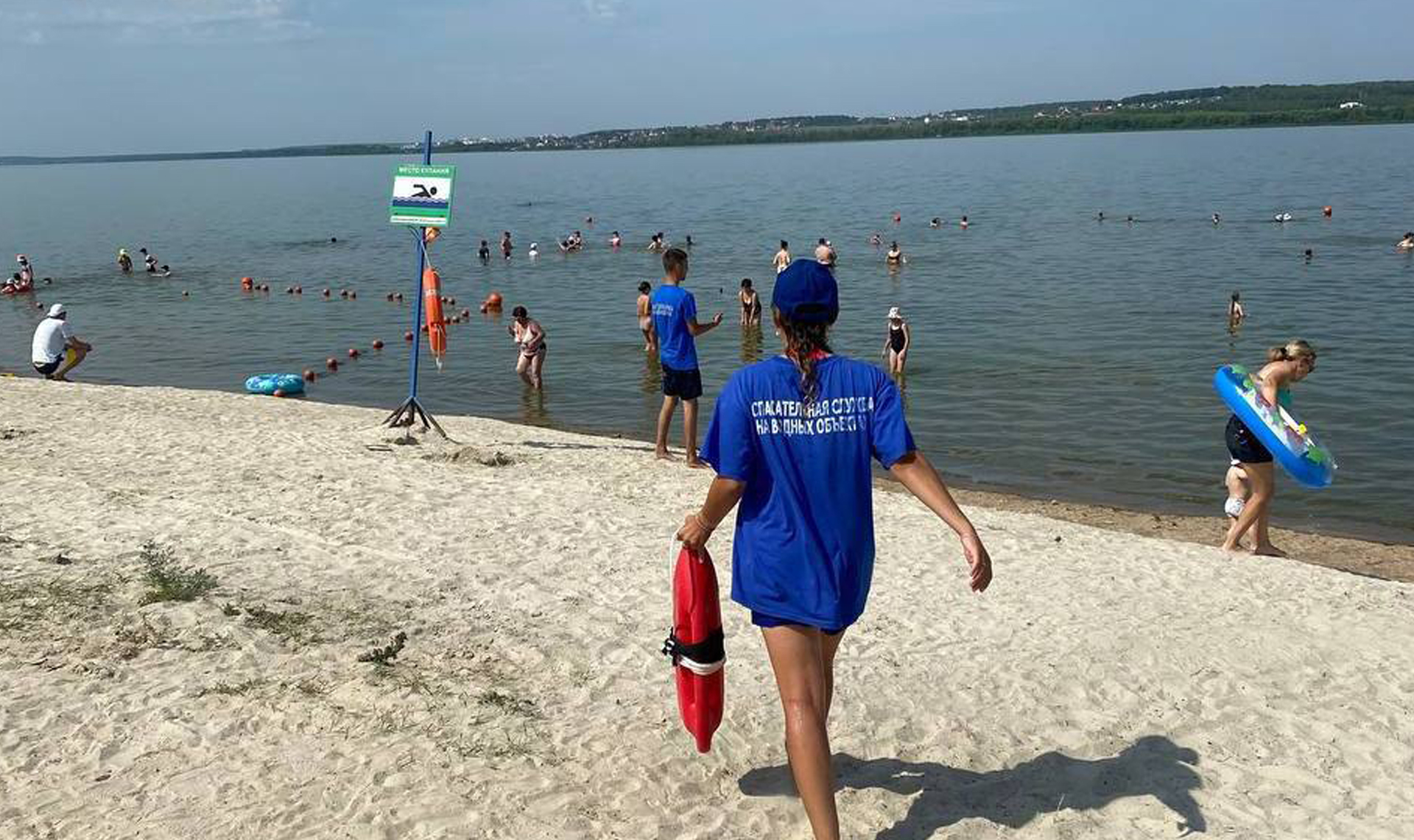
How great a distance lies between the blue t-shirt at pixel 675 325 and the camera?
1023 cm

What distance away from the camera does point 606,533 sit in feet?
28.6

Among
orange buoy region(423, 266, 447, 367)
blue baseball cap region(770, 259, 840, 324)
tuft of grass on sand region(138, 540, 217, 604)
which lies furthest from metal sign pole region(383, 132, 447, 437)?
blue baseball cap region(770, 259, 840, 324)

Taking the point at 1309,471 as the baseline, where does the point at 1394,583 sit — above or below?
below

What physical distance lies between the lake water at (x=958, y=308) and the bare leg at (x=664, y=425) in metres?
3.82

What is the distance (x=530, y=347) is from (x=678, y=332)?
9.26 metres

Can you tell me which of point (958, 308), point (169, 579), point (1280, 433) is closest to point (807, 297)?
point (169, 579)

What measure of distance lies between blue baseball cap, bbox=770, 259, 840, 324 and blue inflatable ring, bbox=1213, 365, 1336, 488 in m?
6.21

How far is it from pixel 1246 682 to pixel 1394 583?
3.30 m

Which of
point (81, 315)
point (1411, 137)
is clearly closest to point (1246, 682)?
point (81, 315)

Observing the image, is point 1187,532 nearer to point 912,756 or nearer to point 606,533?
point 606,533

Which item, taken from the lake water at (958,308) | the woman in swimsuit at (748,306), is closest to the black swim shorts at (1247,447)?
the lake water at (958,308)

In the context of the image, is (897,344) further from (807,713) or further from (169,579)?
(807,713)

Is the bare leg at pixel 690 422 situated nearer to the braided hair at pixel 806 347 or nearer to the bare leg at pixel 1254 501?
the bare leg at pixel 1254 501

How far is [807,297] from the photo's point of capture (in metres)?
3.85
